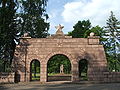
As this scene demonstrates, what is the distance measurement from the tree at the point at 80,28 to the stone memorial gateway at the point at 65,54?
14.3 metres

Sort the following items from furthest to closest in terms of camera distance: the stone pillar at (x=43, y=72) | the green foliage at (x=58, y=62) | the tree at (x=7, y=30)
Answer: the green foliage at (x=58, y=62) < the tree at (x=7, y=30) < the stone pillar at (x=43, y=72)

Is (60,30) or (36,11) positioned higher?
(36,11)

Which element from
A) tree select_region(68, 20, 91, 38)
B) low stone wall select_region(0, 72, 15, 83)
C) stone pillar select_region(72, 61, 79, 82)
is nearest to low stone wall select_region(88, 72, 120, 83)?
stone pillar select_region(72, 61, 79, 82)

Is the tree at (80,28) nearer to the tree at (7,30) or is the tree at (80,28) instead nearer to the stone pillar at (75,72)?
the tree at (7,30)

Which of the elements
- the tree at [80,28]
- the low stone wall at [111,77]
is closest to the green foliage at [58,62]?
the tree at [80,28]

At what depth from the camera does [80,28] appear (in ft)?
120

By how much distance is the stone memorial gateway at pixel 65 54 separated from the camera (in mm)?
20203

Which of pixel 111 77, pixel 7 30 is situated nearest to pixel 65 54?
pixel 111 77

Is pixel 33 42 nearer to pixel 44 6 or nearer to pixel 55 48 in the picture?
pixel 55 48

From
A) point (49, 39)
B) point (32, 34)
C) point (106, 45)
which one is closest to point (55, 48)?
point (49, 39)

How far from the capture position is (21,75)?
66.5 feet

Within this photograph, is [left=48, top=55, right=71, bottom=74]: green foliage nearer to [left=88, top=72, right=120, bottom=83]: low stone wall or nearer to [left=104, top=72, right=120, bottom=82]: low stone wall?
[left=88, top=72, right=120, bottom=83]: low stone wall

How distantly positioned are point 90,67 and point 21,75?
6.60 metres

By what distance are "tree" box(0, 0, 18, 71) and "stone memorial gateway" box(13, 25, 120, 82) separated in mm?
2236
